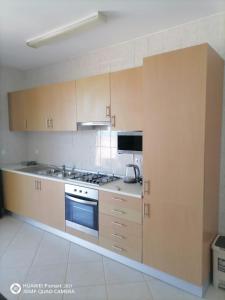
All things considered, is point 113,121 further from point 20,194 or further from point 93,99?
point 20,194

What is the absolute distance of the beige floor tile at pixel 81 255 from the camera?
2521 millimetres

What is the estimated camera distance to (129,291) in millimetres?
2027

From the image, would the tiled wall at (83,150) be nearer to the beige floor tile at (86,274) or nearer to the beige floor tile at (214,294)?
the beige floor tile at (86,274)

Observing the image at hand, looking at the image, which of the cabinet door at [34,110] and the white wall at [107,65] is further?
the cabinet door at [34,110]

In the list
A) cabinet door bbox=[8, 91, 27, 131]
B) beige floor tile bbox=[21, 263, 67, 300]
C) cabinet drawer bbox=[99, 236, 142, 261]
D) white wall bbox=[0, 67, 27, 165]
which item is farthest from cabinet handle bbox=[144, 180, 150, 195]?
white wall bbox=[0, 67, 27, 165]

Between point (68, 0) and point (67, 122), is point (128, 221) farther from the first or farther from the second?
point (68, 0)

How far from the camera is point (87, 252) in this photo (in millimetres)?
2662

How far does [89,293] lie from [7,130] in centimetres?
314

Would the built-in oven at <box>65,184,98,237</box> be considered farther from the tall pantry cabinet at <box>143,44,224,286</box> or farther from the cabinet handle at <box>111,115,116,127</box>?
the cabinet handle at <box>111,115,116,127</box>

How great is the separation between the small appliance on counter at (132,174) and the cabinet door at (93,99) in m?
0.69

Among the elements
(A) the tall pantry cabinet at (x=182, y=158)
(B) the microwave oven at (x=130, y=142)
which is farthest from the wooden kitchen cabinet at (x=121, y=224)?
(B) the microwave oven at (x=130, y=142)

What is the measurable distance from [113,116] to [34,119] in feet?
5.24

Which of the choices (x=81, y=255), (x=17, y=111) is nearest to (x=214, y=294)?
(x=81, y=255)

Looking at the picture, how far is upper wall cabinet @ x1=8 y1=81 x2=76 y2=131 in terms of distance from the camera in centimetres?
306
